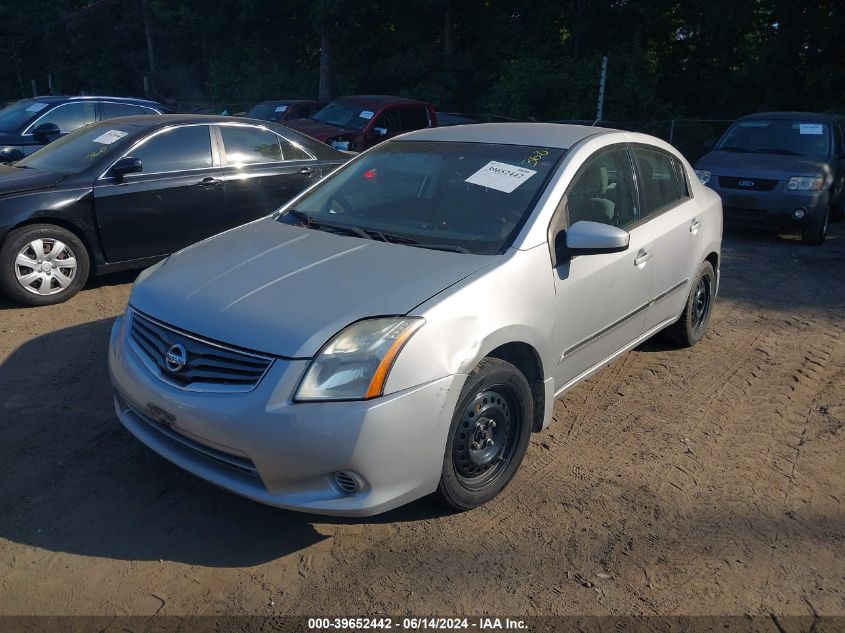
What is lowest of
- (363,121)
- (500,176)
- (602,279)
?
(363,121)

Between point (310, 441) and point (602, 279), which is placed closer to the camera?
point (310, 441)

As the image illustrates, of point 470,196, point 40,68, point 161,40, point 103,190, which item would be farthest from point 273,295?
point 40,68

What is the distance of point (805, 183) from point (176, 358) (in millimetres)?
9018

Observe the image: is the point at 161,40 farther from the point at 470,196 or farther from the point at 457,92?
the point at 470,196

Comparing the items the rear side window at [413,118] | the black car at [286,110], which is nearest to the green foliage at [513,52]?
the black car at [286,110]

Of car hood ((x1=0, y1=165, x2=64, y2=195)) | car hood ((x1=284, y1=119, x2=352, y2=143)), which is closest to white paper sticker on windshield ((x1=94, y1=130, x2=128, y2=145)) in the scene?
Answer: car hood ((x1=0, y1=165, x2=64, y2=195))

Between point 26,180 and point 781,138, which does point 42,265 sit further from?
point 781,138

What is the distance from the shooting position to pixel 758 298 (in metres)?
7.20

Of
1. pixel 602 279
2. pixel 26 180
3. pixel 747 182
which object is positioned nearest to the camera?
pixel 602 279

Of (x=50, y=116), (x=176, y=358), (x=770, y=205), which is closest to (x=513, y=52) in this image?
(x=770, y=205)

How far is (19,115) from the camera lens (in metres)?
10.5

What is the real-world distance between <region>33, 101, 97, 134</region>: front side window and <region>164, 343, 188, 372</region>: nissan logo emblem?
28.2 feet

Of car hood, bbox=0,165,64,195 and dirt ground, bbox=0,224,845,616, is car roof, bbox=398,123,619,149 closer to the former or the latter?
dirt ground, bbox=0,224,845,616

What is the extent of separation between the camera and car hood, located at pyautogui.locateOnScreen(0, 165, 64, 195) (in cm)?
605
